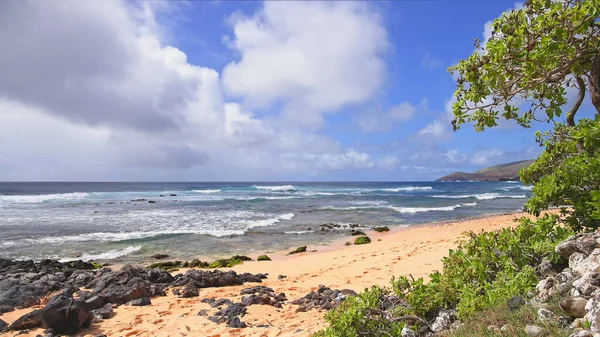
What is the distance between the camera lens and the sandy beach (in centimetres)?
630

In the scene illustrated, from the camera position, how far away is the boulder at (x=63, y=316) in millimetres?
6441

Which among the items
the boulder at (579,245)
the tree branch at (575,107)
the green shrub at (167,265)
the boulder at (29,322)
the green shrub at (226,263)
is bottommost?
the green shrub at (167,265)

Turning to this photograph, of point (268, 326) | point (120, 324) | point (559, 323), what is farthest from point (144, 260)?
point (559, 323)

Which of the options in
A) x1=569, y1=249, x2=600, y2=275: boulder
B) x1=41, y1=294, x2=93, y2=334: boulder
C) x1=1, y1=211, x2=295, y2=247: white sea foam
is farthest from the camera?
x1=1, y1=211, x2=295, y2=247: white sea foam

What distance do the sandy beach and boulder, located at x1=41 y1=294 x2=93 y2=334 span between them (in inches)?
11.0

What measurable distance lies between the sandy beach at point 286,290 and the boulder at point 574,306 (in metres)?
2.26

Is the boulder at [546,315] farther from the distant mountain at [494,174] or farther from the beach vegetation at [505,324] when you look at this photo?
the distant mountain at [494,174]

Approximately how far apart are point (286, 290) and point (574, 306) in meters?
6.73

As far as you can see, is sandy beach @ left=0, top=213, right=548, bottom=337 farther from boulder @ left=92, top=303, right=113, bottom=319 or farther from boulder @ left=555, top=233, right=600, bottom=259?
boulder @ left=555, top=233, right=600, bottom=259

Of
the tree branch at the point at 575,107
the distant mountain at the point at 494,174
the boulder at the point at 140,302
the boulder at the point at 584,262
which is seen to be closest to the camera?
the boulder at the point at 584,262

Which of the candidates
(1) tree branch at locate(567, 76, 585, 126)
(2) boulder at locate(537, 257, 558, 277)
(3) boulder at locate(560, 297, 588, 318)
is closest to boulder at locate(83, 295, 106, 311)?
(2) boulder at locate(537, 257, 558, 277)

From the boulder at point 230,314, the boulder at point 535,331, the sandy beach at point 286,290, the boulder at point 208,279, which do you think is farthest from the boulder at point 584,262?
the boulder at point 208,279

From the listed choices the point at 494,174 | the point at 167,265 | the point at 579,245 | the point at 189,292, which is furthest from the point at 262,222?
the point at 494,174

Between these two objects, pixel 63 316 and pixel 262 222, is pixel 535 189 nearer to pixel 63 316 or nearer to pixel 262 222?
pixel 63 316
